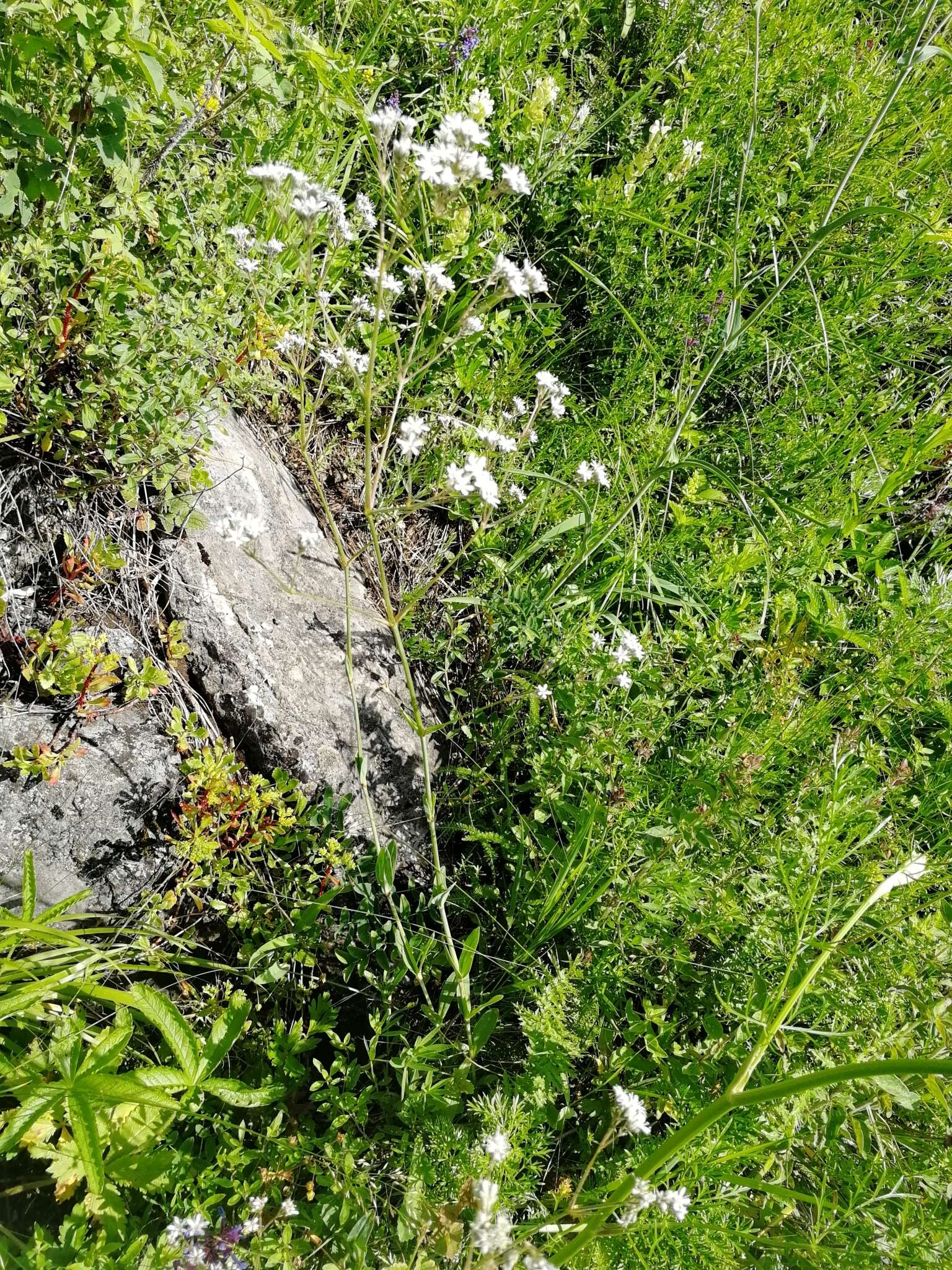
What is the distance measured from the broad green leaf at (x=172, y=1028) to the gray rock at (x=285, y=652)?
2.19 ft

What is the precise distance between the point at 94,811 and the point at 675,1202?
62.7 inches

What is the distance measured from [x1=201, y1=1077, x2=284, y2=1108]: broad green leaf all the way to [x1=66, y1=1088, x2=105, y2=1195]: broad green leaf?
24 cm

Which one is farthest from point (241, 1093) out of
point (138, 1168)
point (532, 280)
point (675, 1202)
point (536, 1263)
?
point (532, 280)

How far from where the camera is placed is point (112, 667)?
6.22ft

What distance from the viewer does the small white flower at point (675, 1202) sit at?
55.1 inches

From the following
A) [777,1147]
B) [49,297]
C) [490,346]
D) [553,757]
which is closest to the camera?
[777,1147]

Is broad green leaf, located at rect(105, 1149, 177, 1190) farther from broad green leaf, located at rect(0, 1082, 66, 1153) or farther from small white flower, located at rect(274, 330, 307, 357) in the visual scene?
small white flower, located at rect(274, 330, 307, 357)

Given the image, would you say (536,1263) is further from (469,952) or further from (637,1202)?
(469,952)

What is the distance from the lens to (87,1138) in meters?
1.47

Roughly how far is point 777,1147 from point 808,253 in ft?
6.49

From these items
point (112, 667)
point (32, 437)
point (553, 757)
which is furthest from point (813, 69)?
point (112, 667)

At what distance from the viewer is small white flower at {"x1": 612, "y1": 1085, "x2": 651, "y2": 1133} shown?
147cm

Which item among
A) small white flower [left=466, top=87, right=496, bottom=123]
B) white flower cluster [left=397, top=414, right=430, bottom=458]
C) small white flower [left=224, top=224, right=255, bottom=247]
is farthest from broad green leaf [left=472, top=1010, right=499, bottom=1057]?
small white flower [left=466, top=87, right=496, bottom=123]

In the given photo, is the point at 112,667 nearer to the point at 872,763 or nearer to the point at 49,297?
the point at 49,297
